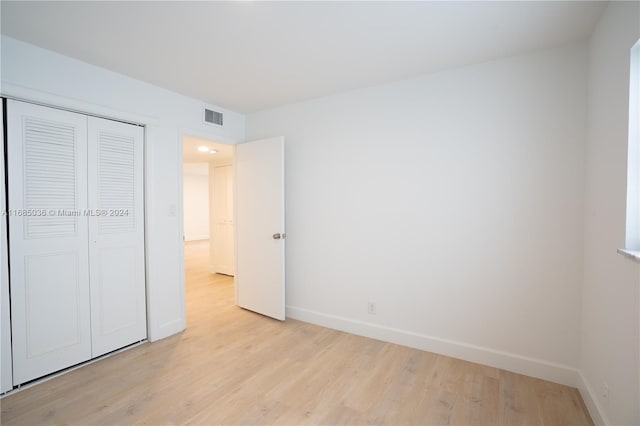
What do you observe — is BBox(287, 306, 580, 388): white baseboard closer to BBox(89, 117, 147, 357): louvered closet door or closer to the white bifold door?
BBox(89, 117, 147, 357): louvered closet door

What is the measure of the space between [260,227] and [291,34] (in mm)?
2160

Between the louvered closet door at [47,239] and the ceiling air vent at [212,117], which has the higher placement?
the ceiling air vent at [212,117]

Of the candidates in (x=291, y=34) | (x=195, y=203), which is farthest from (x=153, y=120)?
(x=195, y=203)

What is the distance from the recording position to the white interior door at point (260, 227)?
3.41m

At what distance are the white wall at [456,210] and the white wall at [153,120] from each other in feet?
4.32

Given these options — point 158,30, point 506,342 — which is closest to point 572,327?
point 506,342

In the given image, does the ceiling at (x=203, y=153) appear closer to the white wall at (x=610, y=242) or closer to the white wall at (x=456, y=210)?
the white wall at (x=456, y=210)

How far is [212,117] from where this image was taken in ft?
11.5

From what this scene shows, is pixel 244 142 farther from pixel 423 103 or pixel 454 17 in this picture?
pixel 454 17

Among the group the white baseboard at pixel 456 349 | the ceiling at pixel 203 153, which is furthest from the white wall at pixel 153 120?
the white baseboard at pixel 456 349

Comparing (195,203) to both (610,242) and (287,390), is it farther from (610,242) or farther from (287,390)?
(610,242)

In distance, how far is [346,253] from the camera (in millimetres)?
3176

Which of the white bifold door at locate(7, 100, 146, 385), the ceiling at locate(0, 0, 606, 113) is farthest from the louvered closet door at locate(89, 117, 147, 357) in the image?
the ceiling at locate(0, 0, 606, 113)

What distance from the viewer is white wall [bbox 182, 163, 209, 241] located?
9969 millimetres
